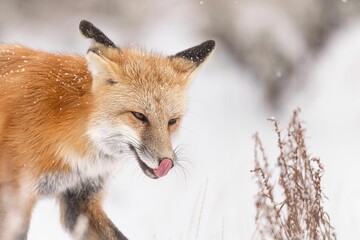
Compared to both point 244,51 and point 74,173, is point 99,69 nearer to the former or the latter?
point 74,173

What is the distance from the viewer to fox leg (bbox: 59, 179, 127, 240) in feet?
17.9

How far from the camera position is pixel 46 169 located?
198 inches

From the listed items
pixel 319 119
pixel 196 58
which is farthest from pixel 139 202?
pixel 319 119

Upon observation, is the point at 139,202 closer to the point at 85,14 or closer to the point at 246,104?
the point at 246,104

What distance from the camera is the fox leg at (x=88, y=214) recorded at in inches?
215

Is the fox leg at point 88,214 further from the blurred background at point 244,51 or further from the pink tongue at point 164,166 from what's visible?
the blurred background at point 244,51

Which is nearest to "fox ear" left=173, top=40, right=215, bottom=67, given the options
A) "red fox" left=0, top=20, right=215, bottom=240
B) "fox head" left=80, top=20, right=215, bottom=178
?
"red fox" left=0, top=20, right=215, bottom=240

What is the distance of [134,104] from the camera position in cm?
493

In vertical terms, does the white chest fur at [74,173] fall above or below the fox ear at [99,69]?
below

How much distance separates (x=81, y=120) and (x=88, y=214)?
2.34ft

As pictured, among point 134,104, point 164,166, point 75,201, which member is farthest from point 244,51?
point 164,166

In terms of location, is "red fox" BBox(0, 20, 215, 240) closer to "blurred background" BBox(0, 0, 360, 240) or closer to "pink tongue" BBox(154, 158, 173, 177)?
"pink tongue" BBox(154, 158, 173, 177)

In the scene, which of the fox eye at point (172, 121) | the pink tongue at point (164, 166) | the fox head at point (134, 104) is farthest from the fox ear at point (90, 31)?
the pink tongue at point (164, 166)

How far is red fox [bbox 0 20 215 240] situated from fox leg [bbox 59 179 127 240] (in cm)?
12
